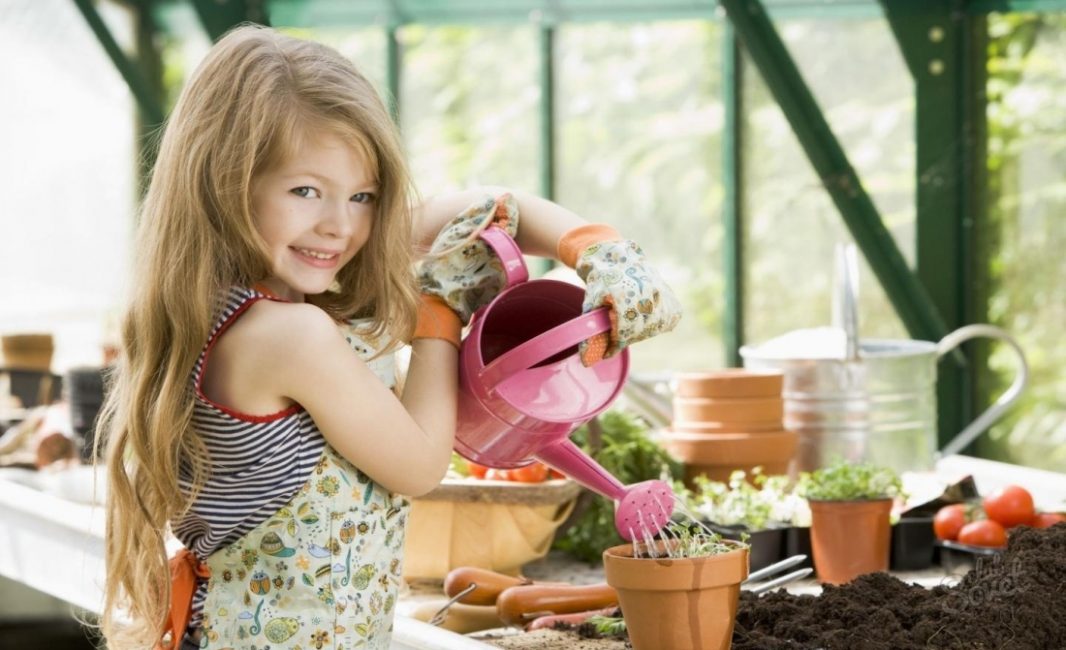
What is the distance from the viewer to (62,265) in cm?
538

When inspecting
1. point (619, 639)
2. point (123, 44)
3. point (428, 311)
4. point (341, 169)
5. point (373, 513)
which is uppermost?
point (123, 44)

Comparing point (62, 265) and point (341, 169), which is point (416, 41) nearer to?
point (62, 265)

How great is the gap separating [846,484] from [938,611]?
493mm

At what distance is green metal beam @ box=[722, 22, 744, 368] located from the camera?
4977 millimetres

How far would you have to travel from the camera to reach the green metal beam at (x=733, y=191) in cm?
498

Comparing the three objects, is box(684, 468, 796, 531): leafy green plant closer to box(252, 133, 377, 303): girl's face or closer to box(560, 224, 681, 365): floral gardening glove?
box(560, 224, 681, 365): floral gardening glove

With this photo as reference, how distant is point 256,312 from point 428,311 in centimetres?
21

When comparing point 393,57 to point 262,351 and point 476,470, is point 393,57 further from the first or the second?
point 262,351

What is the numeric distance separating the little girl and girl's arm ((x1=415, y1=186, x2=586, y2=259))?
56 mm

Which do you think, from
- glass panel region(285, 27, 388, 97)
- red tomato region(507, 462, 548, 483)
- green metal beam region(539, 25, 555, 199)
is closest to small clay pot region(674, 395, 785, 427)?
red tomato region(507, 462, 548, 483)

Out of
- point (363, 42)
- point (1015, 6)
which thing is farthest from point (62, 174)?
point (1015, 6)

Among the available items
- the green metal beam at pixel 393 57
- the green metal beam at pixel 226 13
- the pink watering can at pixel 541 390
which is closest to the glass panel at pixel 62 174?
the green metal beam at pixel 226 13

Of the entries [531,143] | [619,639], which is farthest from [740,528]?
[531,143]

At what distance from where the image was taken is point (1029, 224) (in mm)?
4242
